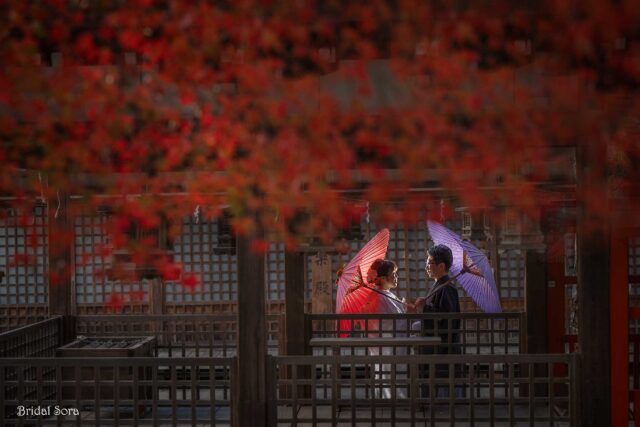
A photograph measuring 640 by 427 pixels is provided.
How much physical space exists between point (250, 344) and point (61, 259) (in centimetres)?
393

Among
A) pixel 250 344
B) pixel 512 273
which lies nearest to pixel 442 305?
pixel 250 344

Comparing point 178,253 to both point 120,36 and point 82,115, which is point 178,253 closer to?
point 82,115

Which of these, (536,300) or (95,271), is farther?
(95,271)

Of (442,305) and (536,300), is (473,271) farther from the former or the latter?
(536,300)

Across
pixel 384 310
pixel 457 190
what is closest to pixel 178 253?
pixel 384 310

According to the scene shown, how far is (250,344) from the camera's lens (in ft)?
17.1

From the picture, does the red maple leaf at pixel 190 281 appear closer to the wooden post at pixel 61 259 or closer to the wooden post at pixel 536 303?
the wooden post at pixel 61 259

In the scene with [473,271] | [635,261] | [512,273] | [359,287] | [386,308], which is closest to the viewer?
[386,308]

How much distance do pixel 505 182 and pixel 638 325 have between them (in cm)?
618

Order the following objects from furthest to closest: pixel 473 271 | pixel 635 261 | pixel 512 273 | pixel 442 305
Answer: pixel 512 273 → pixel 635 261 → pixel 473 271 → pixel 442 305

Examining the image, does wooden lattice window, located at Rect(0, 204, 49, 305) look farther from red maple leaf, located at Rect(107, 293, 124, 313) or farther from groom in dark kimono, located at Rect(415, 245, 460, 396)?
groom in dark kimono, located at Rect(415, 245, 460, 396)

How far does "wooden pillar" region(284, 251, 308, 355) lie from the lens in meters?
7.97

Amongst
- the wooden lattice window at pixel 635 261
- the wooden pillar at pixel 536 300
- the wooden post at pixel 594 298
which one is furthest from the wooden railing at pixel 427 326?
the wooden lattice window at pixel 635 261

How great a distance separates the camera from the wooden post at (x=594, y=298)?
507 cm
